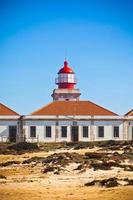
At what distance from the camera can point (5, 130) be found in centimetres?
4372

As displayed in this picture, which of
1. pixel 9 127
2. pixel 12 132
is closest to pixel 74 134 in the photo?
pixel 12 132

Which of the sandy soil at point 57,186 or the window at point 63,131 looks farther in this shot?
the window at point 63,131

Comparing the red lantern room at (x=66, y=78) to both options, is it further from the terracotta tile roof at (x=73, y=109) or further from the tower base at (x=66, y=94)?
the terracotta tile roof at (x=73, y=109)

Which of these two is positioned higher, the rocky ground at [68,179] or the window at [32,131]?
the window at [32,131]

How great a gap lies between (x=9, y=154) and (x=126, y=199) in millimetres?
19737

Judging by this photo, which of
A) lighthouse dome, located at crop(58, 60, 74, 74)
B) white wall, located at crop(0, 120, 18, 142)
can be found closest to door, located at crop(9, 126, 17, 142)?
white wall, located at crop(0, 120, 18, 142)

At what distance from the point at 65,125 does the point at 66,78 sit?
575 inches

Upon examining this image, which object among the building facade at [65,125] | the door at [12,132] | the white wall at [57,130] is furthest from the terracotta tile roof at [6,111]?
the white wall at [57,130]

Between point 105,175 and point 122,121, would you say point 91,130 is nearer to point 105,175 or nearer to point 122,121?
point 122,121

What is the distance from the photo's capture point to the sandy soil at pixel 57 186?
15180 mm

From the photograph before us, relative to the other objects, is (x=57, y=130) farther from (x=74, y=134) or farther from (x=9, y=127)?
(x=9, y=127)

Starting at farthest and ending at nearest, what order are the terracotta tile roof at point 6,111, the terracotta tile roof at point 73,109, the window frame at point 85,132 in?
the terracotta tile roof at point 73,109 → the terracotta tile roof at point 6,111 → the window frame at point 85,132

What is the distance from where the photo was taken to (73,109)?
45281 mm

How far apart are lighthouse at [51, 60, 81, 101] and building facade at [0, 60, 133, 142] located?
29.2 ft
